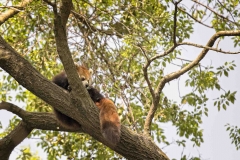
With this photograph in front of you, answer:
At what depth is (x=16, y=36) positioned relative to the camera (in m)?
5.37

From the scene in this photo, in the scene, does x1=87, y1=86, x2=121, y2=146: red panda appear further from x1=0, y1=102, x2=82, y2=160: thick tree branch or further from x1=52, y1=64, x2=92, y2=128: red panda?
x1=0, y1=102, x2=82, y2=160: thick tree branch

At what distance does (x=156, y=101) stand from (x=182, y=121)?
5.35 feet

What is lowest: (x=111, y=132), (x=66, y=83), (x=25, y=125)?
(x=111, y=132)

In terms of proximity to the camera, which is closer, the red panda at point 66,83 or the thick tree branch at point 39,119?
the red panda at point 66,83

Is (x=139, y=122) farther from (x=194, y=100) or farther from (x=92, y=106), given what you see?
(x=92, y=106)

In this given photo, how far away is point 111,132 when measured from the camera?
10.0 feet

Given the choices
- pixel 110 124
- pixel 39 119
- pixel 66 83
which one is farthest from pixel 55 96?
pixel 66 83

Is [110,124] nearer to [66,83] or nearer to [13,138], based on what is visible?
[66,83]

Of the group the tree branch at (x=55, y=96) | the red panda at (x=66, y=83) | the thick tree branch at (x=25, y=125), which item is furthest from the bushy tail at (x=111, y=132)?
the thick tree branch at (x=25, y=125)

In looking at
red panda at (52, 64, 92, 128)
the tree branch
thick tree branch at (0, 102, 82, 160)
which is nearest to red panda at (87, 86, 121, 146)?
the tree branch

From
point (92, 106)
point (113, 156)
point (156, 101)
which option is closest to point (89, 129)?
point (92, 106)

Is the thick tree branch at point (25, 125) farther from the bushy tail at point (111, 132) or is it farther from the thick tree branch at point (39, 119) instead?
the bushy tail at point (111, 132)

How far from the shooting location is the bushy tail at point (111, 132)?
3.04 m

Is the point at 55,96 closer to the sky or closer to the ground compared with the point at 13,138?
closer to the sky
